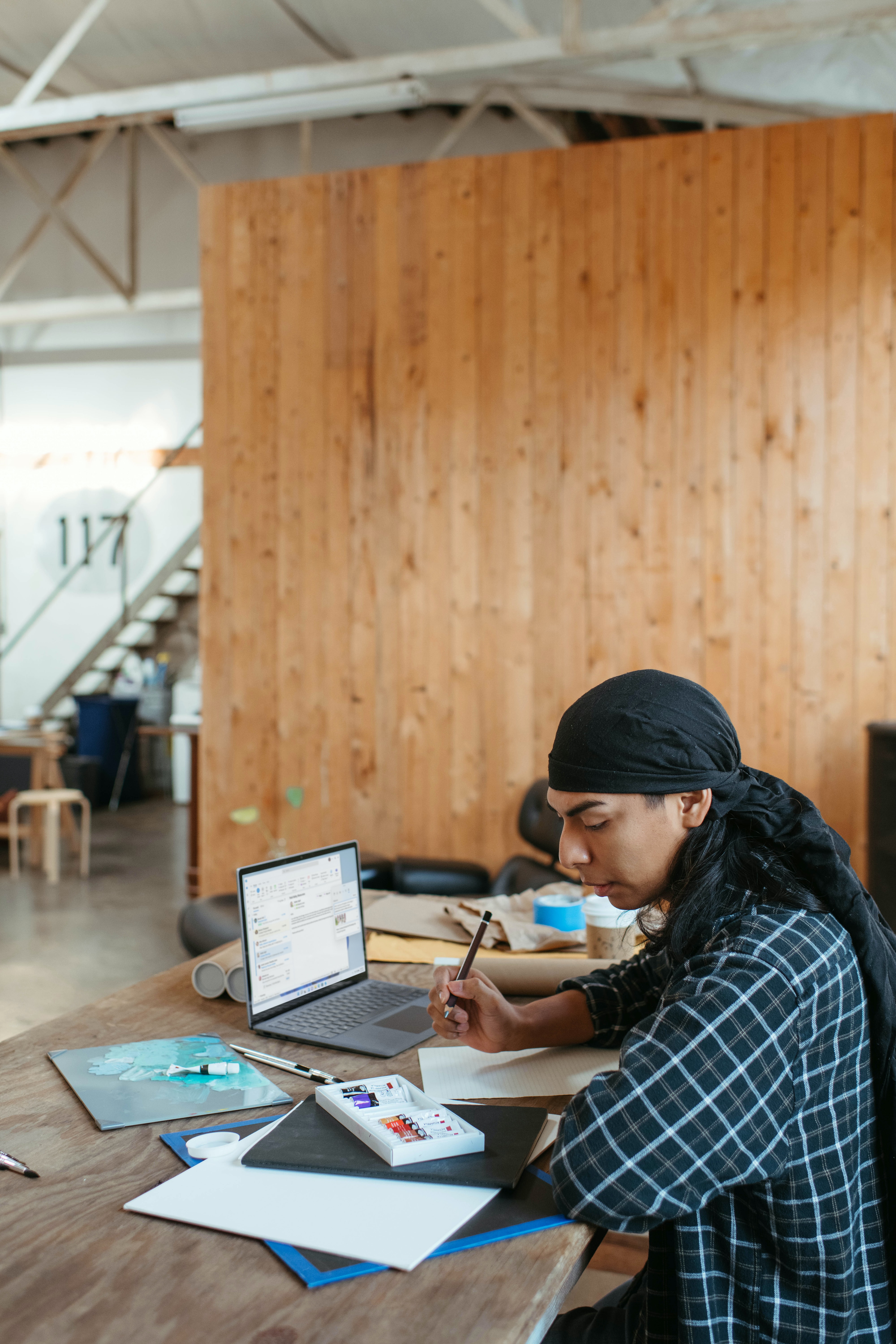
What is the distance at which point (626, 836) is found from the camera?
1269 millimetres

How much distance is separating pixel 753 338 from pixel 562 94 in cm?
331

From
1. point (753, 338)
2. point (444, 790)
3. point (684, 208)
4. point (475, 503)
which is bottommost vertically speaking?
point (444, 790)

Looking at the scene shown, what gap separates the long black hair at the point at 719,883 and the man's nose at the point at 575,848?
3.9 inches

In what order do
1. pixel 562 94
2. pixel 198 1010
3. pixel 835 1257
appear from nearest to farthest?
pixel 835 1257
pixel 198 1010
pixel 562 94

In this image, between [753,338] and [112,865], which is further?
[112,865]

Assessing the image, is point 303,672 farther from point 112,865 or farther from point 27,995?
point 112,865

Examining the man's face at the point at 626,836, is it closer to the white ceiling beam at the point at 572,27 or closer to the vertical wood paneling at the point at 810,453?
the vertical wood paneling at the point at 810,453

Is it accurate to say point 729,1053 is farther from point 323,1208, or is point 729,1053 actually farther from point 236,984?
point 236,984

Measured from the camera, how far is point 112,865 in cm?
720

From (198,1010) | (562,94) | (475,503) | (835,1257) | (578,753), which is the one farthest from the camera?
(562,94)

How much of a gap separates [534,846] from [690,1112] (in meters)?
3.44

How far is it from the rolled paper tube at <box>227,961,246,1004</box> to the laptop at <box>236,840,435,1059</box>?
0.34ft

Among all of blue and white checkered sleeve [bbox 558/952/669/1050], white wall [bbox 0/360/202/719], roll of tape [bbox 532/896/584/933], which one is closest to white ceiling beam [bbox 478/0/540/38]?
→ roll of tape [bbox 532/896/584/933]

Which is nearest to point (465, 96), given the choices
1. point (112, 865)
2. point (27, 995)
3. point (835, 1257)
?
point (112, 865)
